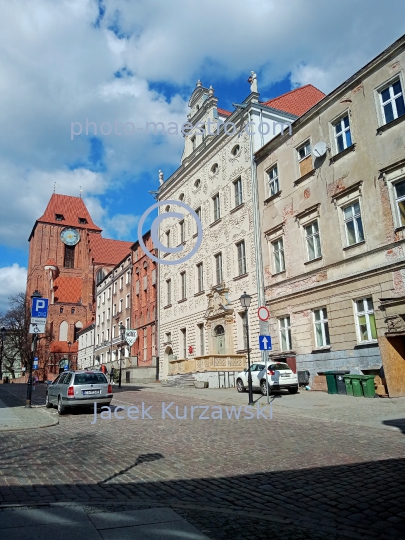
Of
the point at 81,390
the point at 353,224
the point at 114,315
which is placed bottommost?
the point at 81,390

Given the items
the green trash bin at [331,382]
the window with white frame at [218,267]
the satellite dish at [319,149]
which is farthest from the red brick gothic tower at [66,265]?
the green trash bin at [331,382]

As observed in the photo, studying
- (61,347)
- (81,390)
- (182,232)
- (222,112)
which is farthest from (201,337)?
(61,347)

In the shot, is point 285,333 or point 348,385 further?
point 285,333

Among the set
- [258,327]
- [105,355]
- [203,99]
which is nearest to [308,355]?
[258,327]

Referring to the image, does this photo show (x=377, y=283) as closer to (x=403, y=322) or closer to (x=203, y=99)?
(x=403, y=322)

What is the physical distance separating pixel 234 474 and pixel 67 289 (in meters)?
85.3

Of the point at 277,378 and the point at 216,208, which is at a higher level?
the point at 216,208

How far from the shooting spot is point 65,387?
15.5m

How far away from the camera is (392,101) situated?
18.6 metres

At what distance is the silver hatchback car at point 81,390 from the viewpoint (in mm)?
15078

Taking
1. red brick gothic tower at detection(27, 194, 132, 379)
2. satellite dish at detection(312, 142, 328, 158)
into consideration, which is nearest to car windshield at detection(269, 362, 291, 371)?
satellite dish at detection(312, 142, 328, 158)

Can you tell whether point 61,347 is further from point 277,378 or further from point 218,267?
point 277,378

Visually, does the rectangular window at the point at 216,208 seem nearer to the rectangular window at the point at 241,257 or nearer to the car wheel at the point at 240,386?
the rectangular window at the point at 241,257

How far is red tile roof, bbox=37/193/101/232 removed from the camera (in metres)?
93.2
